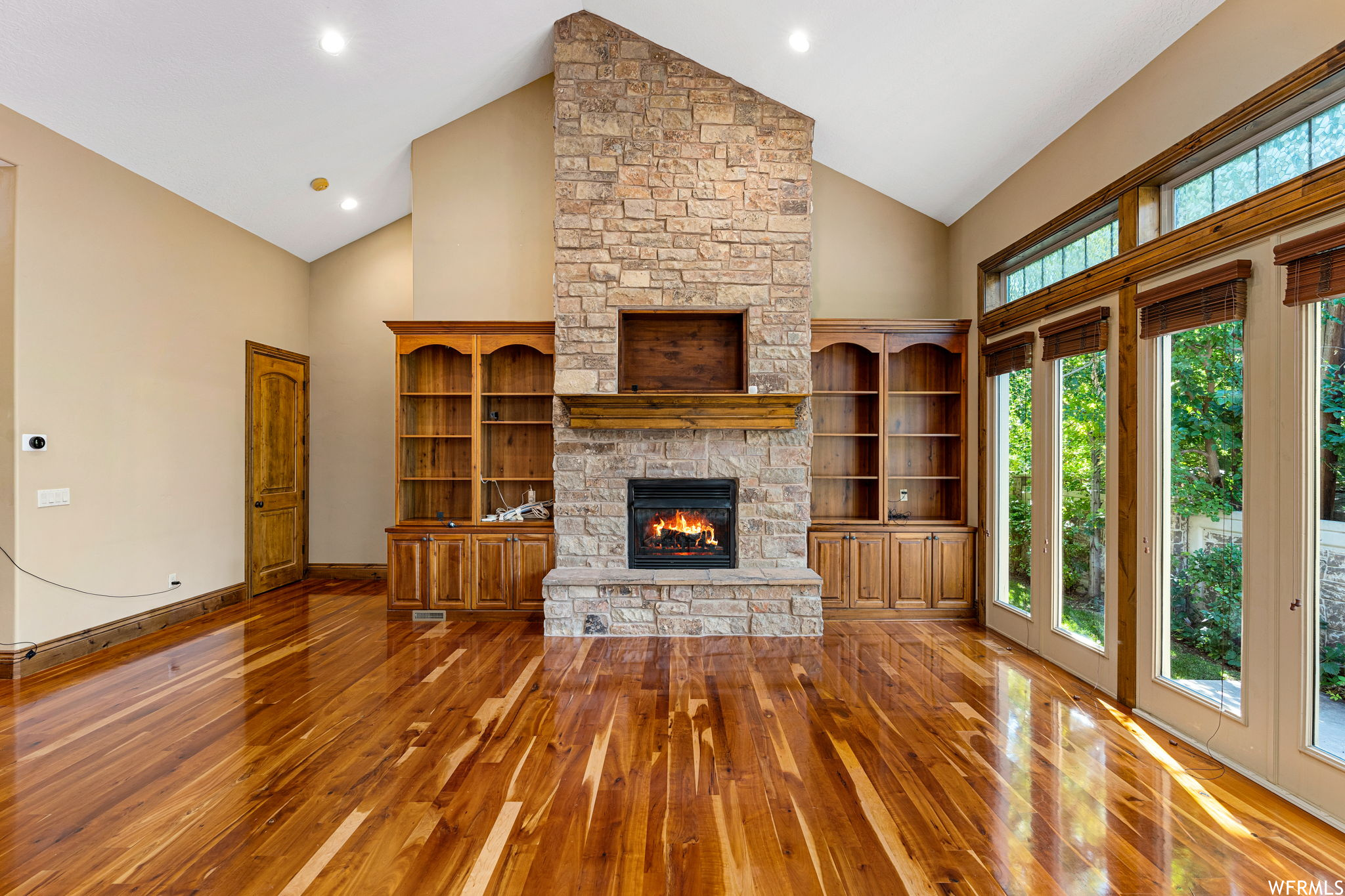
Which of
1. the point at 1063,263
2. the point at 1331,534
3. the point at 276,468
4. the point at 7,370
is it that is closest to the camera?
the point at 1331,534

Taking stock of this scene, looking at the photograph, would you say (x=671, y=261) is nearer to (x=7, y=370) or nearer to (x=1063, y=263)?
(x=1063, y=263)

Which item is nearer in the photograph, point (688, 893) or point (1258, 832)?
point (688, 893)

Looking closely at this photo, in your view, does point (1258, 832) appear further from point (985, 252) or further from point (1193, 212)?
point (985, 252)

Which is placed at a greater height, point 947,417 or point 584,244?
point 584,244

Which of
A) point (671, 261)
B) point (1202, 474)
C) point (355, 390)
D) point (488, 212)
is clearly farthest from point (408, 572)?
point (1202, 474)

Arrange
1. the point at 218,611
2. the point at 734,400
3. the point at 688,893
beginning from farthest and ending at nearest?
the point at 218,611 < the point at 734,400 < the point at 688,893

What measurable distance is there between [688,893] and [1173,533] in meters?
2.92

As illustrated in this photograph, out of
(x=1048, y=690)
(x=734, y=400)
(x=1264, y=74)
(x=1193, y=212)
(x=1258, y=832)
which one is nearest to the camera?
(x=1258, y=832)

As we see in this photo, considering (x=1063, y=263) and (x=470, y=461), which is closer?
(x=1063, y=263)

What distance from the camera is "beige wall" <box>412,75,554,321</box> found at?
214 inches

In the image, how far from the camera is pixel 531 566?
16.9 feet

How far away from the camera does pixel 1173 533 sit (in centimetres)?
310

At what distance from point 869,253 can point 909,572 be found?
2866 mm

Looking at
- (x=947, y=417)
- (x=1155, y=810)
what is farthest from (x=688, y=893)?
(x=947, y=417)
